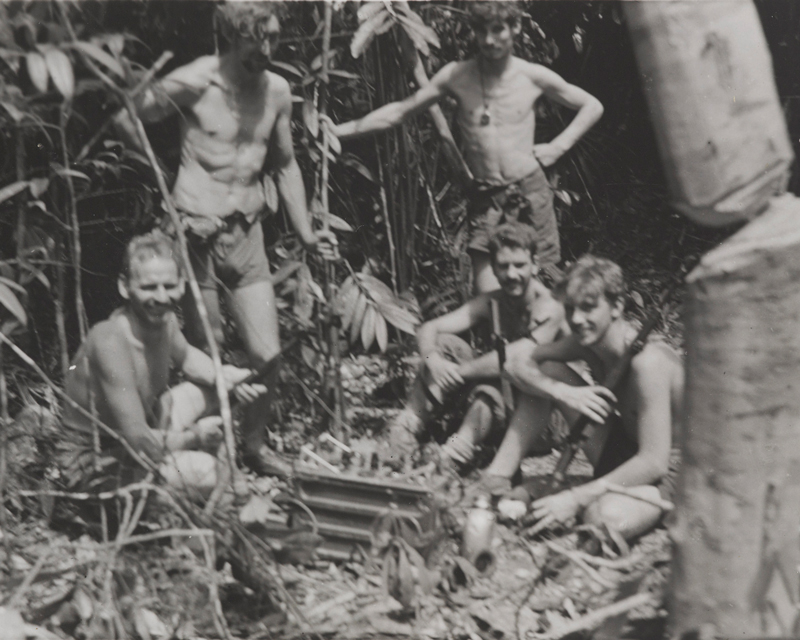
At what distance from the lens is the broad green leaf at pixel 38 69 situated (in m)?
3.45

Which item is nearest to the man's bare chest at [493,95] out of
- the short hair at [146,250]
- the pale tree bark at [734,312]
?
the short hair at [146,250]

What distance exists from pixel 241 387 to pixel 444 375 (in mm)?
969

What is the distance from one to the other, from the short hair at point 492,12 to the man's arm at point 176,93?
1.27 m

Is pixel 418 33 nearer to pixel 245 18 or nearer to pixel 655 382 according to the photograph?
pixel 245 18

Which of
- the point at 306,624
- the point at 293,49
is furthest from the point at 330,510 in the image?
the point at 293,49

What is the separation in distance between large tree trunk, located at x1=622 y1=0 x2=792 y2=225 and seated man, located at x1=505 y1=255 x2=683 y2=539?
1771mm

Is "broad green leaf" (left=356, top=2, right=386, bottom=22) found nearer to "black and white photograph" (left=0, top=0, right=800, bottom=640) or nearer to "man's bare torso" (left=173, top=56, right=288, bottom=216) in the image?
"black and white photograph" (left=0, top=0, right=800, bottom=640)

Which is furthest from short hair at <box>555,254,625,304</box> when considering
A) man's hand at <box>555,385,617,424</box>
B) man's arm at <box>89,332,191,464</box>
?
man's arm at <box>89,332,191,464</box>

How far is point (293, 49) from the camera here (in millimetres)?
5793

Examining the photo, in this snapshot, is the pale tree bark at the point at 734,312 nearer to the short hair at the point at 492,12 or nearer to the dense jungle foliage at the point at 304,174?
the dense jungle foliage at the point at 304,174

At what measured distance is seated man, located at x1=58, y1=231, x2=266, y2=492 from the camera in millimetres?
4223

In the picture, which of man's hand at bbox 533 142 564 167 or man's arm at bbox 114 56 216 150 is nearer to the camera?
man's arm at bbox 114 56 216 150

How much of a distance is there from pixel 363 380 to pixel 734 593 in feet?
12.0

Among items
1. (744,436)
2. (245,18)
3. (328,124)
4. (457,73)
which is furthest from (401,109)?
(744,436)
